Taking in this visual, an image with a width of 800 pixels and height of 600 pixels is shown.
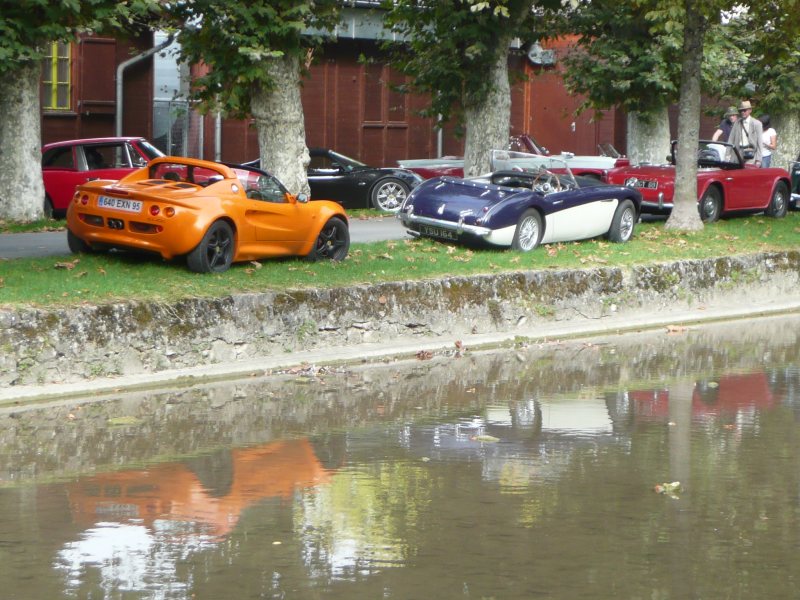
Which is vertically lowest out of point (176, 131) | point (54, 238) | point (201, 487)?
point (201, 487)

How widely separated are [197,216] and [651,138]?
1604 cm

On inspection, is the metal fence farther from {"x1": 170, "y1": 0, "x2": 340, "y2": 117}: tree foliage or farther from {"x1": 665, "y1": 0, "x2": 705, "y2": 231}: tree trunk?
{"x1": 665, "y1": 0, "x2": 705, "y2": 231}: tree trunk

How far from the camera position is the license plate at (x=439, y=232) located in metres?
18.3

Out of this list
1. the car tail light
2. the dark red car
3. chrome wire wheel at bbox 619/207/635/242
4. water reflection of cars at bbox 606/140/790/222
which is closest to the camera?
the car tail light

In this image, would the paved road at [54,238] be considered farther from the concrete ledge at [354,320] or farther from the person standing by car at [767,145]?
the person standing by car at [767,145]

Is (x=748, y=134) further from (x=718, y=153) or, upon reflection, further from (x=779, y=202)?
(x=779, y=202)

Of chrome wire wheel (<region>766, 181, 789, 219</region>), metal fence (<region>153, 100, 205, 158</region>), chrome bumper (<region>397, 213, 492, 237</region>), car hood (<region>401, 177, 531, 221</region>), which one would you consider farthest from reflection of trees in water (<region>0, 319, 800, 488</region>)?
metal fence (<region>153, 100, 205, 158</region>)

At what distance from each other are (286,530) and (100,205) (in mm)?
7864

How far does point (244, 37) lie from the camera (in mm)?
19531

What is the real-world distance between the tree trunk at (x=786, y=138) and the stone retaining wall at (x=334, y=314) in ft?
42.8

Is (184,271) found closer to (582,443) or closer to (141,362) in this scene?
(141,362)

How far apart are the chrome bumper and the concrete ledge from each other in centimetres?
143

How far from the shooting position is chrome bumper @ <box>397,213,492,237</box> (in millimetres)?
17938

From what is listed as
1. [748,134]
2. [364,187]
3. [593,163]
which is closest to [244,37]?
[364,187]
